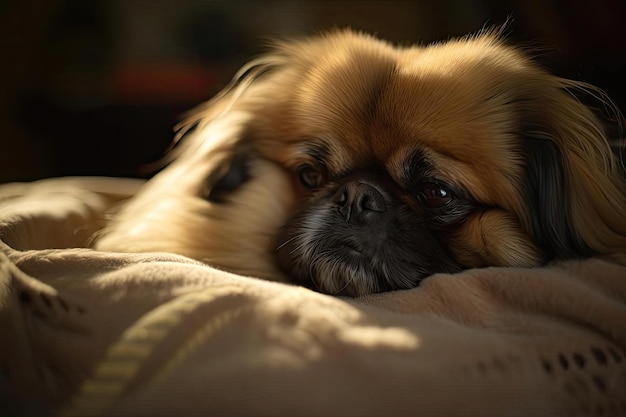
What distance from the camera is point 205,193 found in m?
1.27

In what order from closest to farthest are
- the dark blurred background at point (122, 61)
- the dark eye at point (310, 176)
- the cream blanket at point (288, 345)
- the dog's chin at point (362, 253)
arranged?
the cream blanket at point (288, 345) → the dog's chin at point (362, 253) → the dark eye at point (310, 176) → the dark blurred background at point (122, 61)

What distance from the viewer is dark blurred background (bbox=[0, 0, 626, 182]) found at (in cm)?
149

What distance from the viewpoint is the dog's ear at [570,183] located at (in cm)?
98

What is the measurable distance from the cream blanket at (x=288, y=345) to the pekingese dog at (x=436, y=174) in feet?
0.58

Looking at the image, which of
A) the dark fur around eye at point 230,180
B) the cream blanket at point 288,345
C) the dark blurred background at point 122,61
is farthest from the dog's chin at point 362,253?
the dark blurred background at point 122,61

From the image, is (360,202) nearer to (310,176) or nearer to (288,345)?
(310,176)

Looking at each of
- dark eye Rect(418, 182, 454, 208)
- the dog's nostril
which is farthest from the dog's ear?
the dog's nostril

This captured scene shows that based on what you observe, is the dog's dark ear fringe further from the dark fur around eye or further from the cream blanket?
the dark fur around eye

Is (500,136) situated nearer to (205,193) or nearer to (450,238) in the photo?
(450,238)

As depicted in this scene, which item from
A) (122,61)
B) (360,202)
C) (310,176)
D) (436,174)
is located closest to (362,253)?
(360,202)

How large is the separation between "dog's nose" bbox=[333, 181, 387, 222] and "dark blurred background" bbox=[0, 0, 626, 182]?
51cm

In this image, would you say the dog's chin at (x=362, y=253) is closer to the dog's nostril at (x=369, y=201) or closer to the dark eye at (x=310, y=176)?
the dog's nostril at (x=369, y=201)

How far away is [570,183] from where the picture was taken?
3.29 ft

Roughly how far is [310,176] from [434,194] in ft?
0.99
